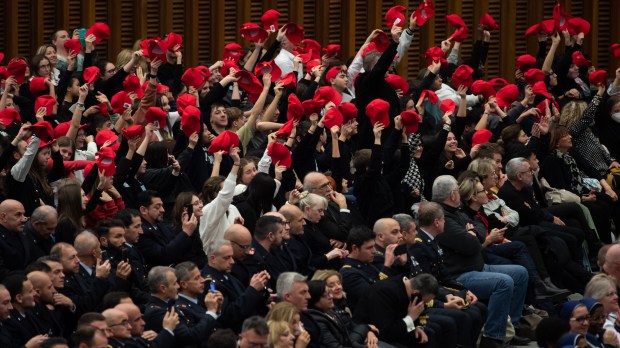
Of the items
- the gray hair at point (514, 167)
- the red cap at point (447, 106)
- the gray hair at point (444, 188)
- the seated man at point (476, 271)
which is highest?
the red cap at point (447, 106)

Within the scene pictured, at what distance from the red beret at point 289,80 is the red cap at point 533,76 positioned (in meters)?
2.28

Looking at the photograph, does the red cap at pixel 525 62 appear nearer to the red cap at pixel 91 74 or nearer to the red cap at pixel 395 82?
the red cap at pixel 395 82

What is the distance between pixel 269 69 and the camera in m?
13.7

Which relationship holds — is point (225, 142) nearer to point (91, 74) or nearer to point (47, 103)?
point (47, 103)

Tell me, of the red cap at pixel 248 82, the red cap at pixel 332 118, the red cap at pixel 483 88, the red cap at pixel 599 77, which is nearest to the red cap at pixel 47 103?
the red cap at pixel 248 82

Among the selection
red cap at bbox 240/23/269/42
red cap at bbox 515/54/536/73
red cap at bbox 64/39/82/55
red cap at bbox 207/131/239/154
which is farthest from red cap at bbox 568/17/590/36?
red cap at bbox 207/131/239/154

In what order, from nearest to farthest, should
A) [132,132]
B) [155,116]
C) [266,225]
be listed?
→ [266,225]
[132,132]
[155,116]

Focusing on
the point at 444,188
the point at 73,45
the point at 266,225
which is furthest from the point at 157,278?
the point at 73,45

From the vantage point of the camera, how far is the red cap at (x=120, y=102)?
1282 cm

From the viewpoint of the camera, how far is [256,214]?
37.2ft

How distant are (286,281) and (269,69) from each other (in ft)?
13.7

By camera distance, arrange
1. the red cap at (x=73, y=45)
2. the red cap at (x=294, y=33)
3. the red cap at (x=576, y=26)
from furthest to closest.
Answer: the red cap at (x=576, y=26)
the red cap at (x=294, y=33)
the red cap at (x=73, y=45)

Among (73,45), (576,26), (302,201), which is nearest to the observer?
(302,201)

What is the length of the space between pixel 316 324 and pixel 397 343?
0.79 meters
